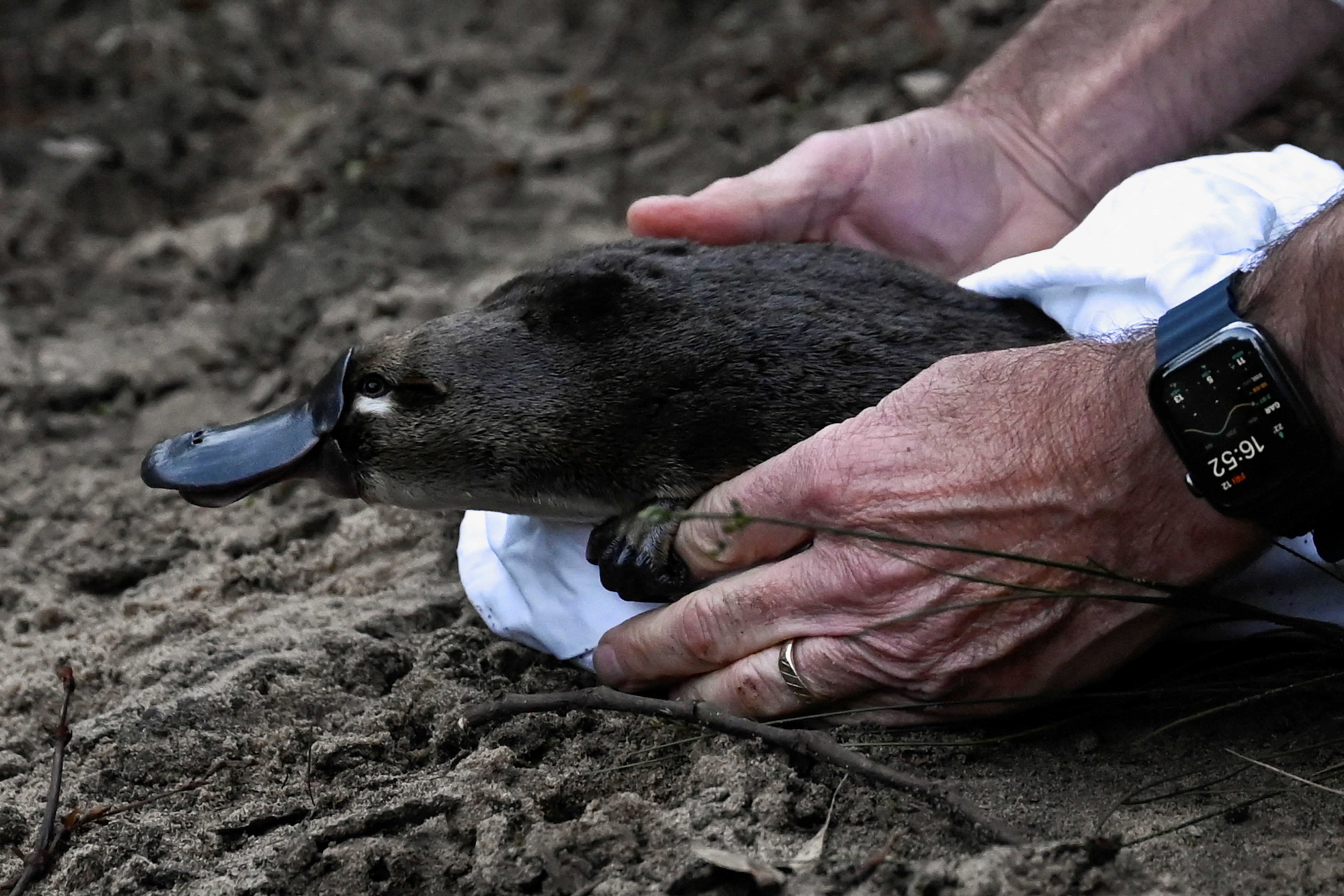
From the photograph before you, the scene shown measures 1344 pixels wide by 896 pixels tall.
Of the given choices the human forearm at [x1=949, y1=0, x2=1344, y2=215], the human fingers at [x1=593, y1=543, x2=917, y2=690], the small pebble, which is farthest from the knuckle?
the small pebble

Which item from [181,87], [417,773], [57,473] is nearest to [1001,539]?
[417,773]

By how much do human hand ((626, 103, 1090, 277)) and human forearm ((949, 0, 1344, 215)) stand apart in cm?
2

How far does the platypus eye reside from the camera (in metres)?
2.13

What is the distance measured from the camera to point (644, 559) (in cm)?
200

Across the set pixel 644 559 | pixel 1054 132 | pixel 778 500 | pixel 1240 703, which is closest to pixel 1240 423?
pixel 1240 703

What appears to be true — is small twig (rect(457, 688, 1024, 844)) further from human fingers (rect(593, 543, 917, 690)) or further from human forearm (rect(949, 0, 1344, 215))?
human forearm (rect(949, 0, 1344, 215))

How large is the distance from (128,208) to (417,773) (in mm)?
2918

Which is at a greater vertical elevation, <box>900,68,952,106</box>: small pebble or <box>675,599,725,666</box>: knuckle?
<box>900,68,952,106</box>: small pebble

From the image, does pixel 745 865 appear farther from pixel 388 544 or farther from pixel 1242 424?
pixel 388 544

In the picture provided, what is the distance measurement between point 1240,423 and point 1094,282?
2.09 ft

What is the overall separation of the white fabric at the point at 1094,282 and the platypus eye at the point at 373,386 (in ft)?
0.97

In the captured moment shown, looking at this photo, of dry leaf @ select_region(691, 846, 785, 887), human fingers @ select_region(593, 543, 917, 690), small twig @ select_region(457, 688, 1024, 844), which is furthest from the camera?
human fingers @ select_region(593, 543, 917, 690)

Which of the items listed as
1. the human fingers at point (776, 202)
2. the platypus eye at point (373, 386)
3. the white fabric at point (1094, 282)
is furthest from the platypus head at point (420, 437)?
the human fingers at point (776, 202)

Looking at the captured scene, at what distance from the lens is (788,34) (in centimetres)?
457
